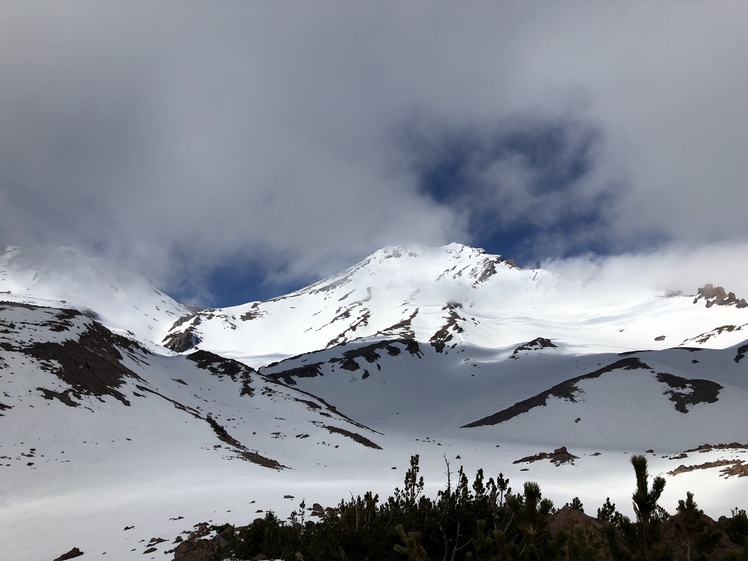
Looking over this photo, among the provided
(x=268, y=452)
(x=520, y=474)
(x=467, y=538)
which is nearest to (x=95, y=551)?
(x=467, y=538)

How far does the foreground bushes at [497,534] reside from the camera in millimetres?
3926

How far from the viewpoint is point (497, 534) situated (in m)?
3.91

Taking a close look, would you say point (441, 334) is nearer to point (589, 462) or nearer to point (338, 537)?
point (589, 462)

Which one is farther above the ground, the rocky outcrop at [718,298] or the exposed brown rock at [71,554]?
the rocky outcrop at [718,298]

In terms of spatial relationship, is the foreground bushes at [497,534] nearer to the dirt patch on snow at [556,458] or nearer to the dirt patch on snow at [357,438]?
the dirt patch on snow at [556,458]

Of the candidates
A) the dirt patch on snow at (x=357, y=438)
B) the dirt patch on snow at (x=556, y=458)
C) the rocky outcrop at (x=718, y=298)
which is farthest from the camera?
the rocky outcrop at (x=718, y=298)

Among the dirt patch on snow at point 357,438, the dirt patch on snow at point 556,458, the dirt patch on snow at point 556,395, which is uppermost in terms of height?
the dirt patch on snow at point 556,395

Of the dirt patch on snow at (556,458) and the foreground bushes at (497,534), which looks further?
the dirt patch on snow at (556,458)

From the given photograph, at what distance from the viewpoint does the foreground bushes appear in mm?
3926

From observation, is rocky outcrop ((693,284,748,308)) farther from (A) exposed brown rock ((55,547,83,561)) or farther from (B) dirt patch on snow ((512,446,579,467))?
(A) exposed brown rock ((55,547,83,561))

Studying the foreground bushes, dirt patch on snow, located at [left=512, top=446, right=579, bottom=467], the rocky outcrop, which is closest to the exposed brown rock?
the foreground bushes

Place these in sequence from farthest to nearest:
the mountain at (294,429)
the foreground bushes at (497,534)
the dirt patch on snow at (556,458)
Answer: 1. the dirt patch on snow at (556,458)
2. the mountain at (294,429)
3. the foreground bushes at (497,534)

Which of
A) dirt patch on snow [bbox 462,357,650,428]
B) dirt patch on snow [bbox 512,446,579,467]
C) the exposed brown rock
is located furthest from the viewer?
dirt patch on snow [bbox 462,357,650,428]

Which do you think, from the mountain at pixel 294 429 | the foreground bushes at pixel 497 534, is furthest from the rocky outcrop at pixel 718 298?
the foreground bushes at pixel 497 534
